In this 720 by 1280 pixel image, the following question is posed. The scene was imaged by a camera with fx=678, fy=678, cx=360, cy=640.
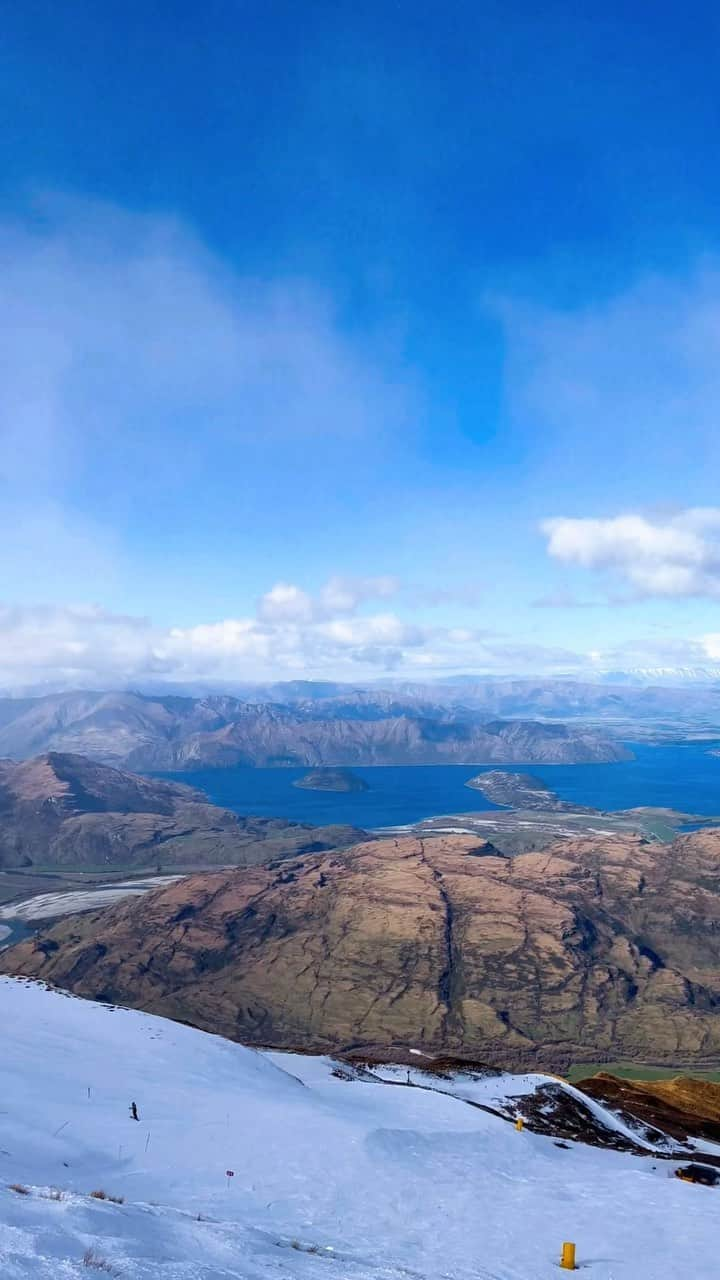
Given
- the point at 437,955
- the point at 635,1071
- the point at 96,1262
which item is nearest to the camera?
the point at 96,1262

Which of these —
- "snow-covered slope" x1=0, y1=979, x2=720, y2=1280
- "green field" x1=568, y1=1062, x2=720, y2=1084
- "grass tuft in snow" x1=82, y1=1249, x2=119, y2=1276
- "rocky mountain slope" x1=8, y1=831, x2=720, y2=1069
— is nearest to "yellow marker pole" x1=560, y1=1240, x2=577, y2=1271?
"snow-covered slope" x1=0, y1=979, x2=720, y2=1280

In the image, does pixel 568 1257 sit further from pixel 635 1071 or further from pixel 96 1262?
pixel 635 1071

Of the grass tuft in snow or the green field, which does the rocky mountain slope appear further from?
the grass tuft in snow

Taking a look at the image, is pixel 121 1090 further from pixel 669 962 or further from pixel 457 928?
pixel 669 962

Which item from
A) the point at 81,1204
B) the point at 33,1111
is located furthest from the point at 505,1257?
the point at 33,1111

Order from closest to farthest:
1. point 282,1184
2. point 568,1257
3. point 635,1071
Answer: point 568,1257 < point 282,1184 < point 635,1071

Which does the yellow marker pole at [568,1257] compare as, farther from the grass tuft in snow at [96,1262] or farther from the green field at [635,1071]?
the green field at [635,1071]

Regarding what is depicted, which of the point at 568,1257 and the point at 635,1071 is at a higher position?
the point at 568,1257

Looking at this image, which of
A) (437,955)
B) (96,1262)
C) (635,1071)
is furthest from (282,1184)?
Answer: (437,955)
